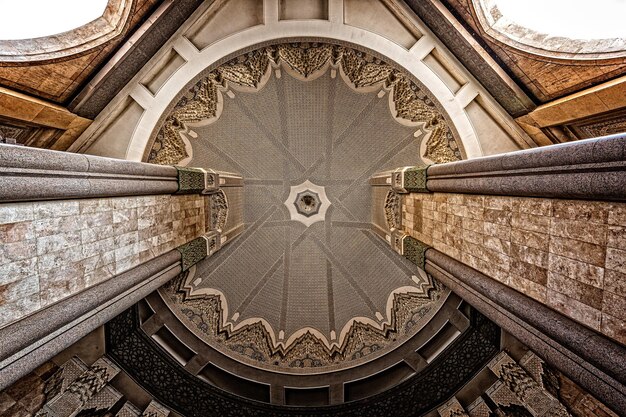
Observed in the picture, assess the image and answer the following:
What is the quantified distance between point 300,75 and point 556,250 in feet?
18.9

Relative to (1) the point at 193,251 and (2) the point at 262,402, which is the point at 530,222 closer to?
(1) the point at 193,251

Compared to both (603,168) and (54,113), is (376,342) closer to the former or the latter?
(603,168)

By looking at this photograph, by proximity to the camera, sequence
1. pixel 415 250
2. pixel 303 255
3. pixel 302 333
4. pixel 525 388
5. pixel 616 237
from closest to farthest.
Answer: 1. pixel 616 237
2. pixel 525 388
3. pixel 415 250
4. pixel 302 333
5. pixel 303 255

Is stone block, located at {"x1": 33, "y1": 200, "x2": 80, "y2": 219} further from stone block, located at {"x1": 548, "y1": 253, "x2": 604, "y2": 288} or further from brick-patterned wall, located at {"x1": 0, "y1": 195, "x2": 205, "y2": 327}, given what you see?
stone block, located at {"x1": 548, "y1": 253, "x2": 604, "y2": 288}

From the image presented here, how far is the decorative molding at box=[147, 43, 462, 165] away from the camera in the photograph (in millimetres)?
6320

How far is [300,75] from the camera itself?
23.1 ft

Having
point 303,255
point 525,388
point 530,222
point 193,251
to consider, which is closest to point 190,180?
point 193,251

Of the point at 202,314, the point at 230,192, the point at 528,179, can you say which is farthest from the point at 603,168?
the point at 202,314

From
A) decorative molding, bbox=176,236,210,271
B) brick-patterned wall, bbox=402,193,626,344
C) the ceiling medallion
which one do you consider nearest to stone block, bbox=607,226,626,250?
brick-patterned wall, bbox=402,193,626,344

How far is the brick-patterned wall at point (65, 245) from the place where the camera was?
248 cm

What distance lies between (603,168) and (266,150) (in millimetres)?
6786

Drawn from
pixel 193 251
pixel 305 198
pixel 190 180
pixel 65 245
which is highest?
pixel 305 198

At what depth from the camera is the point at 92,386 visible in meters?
5.23

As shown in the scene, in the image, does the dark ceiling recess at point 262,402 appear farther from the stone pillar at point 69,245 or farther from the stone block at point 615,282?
the stone block at point 615,282
